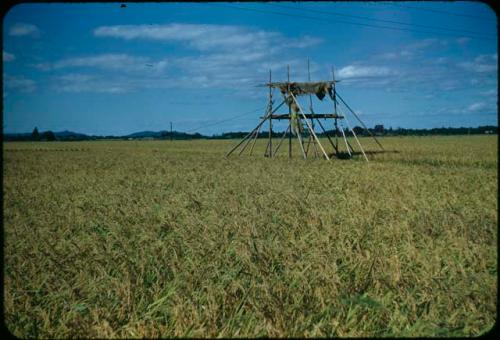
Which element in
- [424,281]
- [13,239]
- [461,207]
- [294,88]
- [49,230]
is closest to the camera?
[424,281]

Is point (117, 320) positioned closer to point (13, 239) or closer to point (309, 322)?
point (309, 322)

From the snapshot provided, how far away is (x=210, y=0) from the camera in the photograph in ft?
7.96

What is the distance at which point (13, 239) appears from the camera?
544 cm

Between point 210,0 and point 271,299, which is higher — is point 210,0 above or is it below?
above

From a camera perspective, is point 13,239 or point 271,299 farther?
point 13,239

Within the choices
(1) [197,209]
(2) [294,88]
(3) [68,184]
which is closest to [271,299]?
(1) [197,209]

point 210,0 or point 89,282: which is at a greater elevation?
point 210,0

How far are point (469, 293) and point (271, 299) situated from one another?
1518 mm

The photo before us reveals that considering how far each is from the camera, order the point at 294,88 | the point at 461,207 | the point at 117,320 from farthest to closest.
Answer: the point at 294,88, the point at 461,207, the point at 117,320

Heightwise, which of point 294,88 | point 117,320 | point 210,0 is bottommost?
point 117,320

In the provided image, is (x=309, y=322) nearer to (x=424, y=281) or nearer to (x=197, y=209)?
(x=424, y=281)

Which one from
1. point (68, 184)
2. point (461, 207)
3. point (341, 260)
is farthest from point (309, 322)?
point (68, 184)

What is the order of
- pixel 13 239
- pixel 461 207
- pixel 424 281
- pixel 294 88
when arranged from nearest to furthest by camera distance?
pixel 424 281 < pixel 13 239 < pixel 461 207 < pixel 294 88

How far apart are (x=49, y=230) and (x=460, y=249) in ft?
16.6
